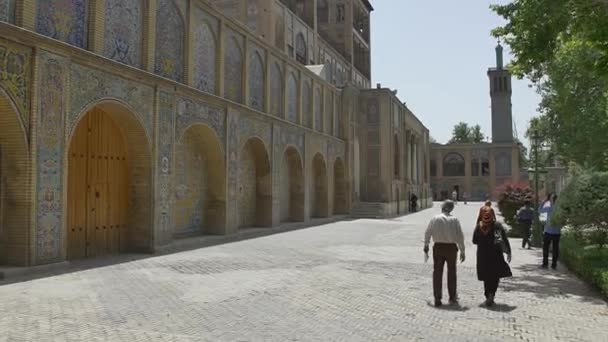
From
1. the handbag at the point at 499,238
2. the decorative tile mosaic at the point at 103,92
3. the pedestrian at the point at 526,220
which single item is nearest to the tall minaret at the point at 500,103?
the pedestrian at the point at 526,220

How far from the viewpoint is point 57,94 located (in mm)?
9938

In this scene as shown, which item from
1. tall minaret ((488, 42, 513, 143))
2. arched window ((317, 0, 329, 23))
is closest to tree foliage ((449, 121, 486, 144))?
tall minaret ((488, 42, 513, 143))

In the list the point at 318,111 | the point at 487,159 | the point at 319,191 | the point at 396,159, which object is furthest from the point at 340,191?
the point at 487,159

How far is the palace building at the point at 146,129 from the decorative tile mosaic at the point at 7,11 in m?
0.03

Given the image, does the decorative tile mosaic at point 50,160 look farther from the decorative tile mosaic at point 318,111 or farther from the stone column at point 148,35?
the decorative tile mosaic at point 318,111

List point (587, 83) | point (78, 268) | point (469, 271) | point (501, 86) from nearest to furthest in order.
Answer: point (78, 268), point (469, 271), point (587, 83), point (501, 86)

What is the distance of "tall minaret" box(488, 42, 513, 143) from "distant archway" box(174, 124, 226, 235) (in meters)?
64.1

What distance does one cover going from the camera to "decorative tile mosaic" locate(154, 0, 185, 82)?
44.7ft

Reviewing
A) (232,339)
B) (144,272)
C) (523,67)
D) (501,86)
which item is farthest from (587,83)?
(501,86)

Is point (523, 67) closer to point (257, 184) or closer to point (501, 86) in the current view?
point (257, 184)

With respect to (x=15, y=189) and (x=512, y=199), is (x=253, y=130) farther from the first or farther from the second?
(x=512, y=199)

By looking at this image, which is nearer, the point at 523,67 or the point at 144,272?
the point at 144,272

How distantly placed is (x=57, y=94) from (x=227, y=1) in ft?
70.1

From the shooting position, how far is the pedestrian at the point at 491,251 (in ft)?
25.0
